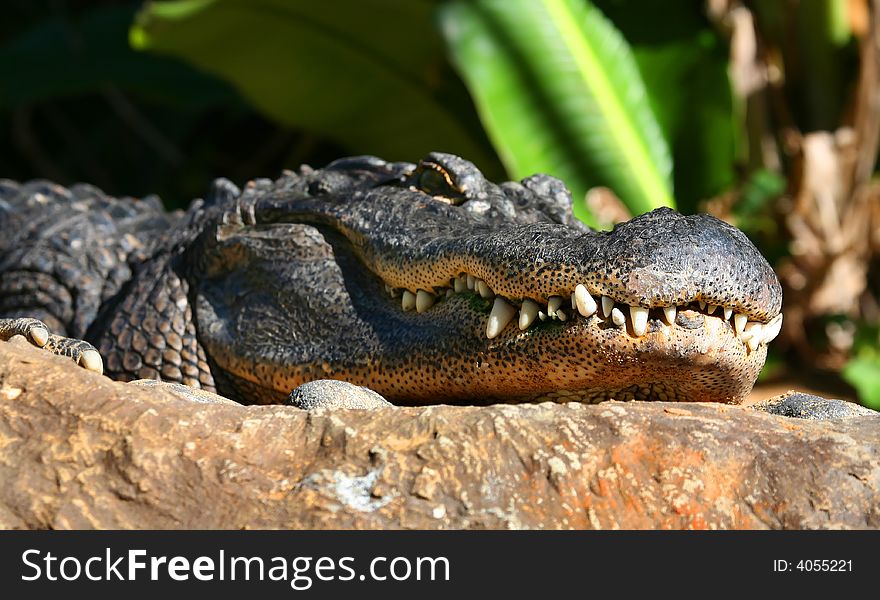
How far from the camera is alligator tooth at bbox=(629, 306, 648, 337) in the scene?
83.6 inches

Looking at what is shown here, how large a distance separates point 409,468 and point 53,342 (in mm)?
962

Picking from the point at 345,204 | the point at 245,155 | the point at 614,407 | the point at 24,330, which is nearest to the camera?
the point at 614,407

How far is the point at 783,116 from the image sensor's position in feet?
20.6

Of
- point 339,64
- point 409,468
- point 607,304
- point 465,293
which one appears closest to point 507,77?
point 339,64

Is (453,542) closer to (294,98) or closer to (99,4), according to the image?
(294,98)

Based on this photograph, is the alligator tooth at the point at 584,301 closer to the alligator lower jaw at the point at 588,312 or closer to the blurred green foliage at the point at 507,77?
the alligator lower jaw at the point at 588,312

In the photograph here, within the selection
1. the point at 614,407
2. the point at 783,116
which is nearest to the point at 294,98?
the point at 783,116

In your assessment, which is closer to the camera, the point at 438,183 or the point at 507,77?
the point at 438,183

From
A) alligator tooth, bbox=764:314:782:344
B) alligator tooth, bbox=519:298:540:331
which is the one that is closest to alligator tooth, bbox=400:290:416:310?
alligator tooth, bbox=519:298:540:331

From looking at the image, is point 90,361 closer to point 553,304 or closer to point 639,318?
point 553,304

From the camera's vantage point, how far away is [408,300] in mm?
2576

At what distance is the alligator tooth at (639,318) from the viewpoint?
2.12 m

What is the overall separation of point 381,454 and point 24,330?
97 centimetres

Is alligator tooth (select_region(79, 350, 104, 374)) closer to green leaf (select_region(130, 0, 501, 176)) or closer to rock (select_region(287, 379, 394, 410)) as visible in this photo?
rock (select_region(287, 379, 394, 410))
